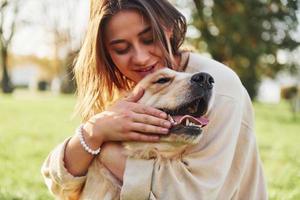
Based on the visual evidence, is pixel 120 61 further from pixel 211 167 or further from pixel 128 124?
pixel 211 167

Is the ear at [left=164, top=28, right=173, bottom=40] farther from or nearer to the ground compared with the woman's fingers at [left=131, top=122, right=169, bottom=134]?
farther from the ground

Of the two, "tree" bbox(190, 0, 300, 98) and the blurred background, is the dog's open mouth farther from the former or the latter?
"tree" bbox(190, 0, 300, 98)

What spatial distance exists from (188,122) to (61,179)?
31.2 inches

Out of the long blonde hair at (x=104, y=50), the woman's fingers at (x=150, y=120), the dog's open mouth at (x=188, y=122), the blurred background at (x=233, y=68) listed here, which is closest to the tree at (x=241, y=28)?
the blurred background at (x=233, y=68)

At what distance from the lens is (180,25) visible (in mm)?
3334

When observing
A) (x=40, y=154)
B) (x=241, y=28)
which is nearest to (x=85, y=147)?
(x=40, y=154)

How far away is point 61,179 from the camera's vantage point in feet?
9.62

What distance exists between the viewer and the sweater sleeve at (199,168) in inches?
106

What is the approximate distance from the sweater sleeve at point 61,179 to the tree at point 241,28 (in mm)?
12031

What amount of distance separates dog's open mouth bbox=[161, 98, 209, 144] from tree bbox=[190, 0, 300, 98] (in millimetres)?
11957

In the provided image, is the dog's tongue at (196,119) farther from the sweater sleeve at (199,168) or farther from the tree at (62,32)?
the tree at (62,32)

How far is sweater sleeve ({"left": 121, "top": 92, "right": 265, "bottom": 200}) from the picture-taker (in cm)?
271

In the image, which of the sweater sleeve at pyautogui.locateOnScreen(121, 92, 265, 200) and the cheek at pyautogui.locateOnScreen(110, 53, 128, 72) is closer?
the sweater sleeve at pyautogui.locateOnScreen(121, 92, 265, 200)

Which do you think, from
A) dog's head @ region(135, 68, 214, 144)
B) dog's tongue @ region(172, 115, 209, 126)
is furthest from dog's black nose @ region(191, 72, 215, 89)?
dog's tongue @ region(172, 115, 209, 126)
